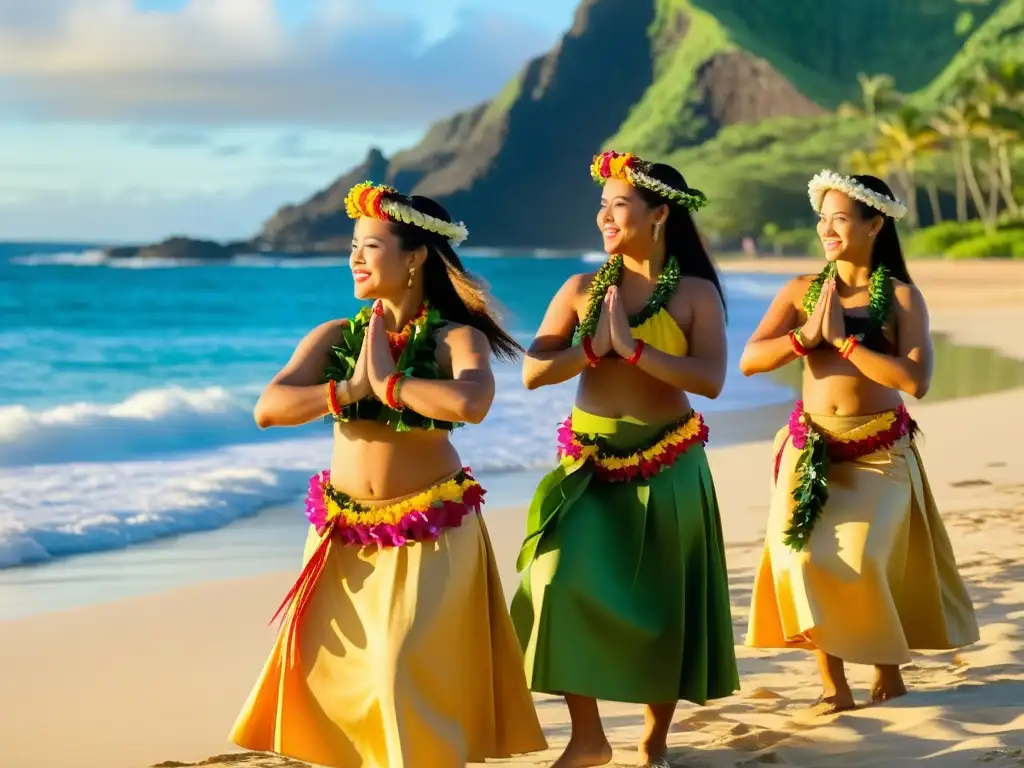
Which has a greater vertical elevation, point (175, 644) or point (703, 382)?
point (703, 382)

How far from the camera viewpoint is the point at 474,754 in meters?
4.04

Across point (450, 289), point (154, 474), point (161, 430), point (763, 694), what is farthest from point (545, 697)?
point (161, 430)

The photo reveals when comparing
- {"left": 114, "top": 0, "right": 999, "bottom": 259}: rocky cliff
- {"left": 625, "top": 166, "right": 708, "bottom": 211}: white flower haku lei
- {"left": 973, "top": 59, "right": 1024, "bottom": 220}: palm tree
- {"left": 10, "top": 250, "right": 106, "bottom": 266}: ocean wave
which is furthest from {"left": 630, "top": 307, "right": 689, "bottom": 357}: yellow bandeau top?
{"left": 114, "top": 0, "right": 999, "bottom": 259}: rocky cliff

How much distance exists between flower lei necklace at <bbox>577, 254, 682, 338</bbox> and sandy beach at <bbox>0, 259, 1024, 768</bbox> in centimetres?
131

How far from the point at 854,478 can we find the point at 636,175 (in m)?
1.32

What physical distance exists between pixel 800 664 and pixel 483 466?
603 centimetres

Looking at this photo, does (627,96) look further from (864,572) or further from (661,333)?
(661,333)

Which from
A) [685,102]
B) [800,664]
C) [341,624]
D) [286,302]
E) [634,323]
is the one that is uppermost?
[685,102]

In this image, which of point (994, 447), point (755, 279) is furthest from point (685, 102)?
point (994, 447)

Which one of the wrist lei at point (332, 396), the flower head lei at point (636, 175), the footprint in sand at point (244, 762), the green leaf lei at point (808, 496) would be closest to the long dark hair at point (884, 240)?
the green leaf lei at point (808, 496)

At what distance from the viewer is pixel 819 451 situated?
532 centimetres

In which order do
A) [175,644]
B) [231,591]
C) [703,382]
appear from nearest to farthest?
[703,382] → [175,644] → [231,591]

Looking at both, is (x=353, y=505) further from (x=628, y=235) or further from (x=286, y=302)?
(x=286, y=302)

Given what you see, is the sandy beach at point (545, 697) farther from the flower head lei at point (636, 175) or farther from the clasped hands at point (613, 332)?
the flower head lei at point (636, 175)
